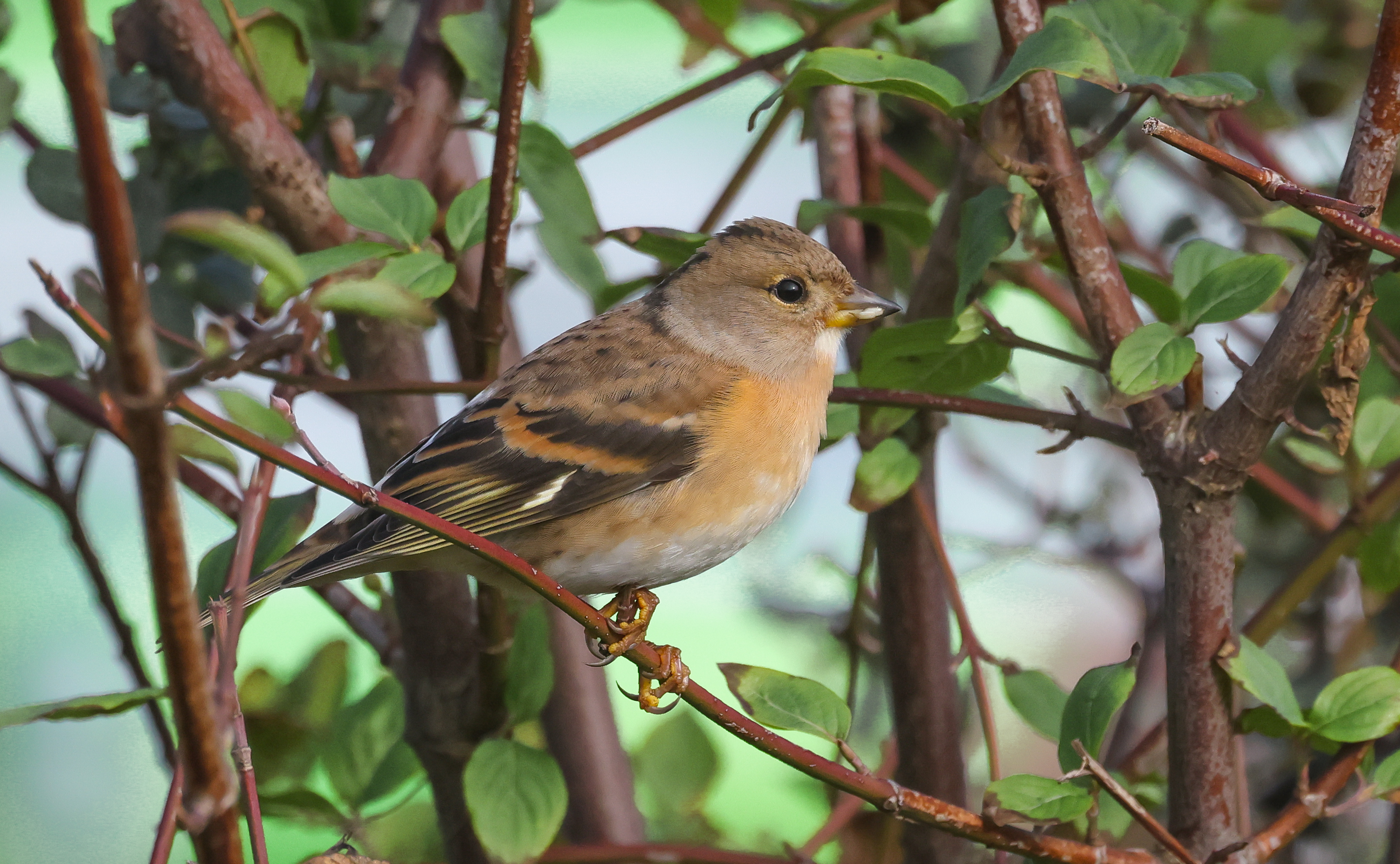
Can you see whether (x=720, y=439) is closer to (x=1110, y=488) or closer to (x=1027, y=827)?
(x=1027, y=827)

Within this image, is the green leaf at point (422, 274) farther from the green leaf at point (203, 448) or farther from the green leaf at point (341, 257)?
the green leaf at point (203, 448)

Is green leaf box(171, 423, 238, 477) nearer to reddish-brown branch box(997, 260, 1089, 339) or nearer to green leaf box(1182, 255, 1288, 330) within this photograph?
green leaf box(1182, 255, 1288, 330)

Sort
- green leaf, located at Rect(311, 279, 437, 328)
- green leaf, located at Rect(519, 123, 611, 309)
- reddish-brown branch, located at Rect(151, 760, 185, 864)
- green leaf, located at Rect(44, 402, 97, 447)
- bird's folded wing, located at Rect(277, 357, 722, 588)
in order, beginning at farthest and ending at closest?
green leaf, located at Rect(44, 402, 97, 447)
bird's folded wing, located at Rect(277, 357, 722, 588)
green leaf, located at Rect(519, 123, 611, 309)
reddish-brown branch, located at Rect(151, 760, 185, 864)
green leaf, located at Rect(311, 279, 437, 328)

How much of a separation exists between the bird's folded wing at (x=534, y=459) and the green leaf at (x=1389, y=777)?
2.60 feet

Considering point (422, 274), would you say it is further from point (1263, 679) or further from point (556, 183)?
point (1263, 679)

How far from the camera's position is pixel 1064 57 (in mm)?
975

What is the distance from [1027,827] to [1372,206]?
0.60m

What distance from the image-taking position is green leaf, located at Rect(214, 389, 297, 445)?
0.80 meters

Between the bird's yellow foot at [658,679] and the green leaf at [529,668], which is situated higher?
the green leaf at [529,668]

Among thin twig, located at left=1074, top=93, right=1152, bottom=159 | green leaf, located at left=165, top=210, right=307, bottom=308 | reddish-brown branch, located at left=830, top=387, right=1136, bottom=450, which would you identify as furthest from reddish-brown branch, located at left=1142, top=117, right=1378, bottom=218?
green leaf, located at left=165, top=210, right=307, bottom=308

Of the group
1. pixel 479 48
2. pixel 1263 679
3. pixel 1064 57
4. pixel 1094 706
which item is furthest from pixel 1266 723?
pixel 479 48

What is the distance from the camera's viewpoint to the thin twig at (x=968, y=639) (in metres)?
1.35

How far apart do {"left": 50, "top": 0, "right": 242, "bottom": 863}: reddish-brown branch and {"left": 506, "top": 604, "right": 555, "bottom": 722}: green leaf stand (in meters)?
0.80

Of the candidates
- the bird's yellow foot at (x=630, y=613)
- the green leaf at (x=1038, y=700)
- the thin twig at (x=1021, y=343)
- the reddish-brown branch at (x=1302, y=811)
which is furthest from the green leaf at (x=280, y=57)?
the reddish-brown branch at (x=1302, y=811)
